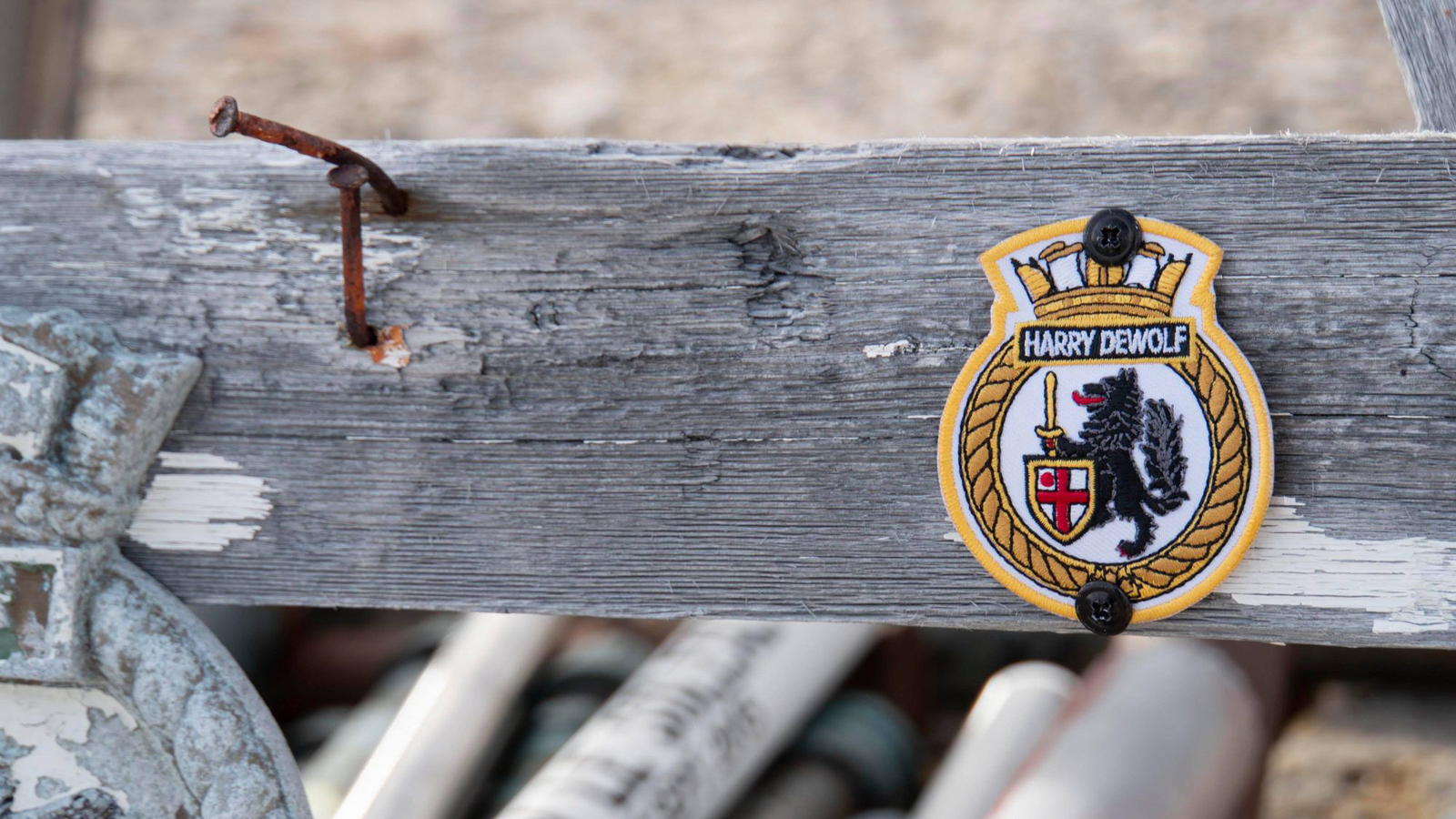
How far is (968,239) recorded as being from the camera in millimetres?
993

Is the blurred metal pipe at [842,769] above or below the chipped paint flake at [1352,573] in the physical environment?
below

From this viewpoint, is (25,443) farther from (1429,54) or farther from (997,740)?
(997,740)

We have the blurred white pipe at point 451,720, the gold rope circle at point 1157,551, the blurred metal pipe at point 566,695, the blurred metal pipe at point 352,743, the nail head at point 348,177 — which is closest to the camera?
the gold rope circle at point 1157,551

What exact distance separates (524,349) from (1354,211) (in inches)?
27.4

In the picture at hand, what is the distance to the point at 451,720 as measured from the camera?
7.14 feet

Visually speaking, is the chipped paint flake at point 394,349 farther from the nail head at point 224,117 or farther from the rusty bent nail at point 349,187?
the nail head at point 224,117

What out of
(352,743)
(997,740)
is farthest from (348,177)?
(997,740)

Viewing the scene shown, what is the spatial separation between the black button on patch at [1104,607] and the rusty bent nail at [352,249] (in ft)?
2.17

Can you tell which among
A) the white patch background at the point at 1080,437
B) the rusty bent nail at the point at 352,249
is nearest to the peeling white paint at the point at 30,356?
the rusty bent nail at the point at 352,249

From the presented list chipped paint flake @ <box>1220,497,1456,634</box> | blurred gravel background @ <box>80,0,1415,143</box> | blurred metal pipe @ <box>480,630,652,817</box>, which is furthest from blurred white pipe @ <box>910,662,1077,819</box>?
blurred gravel background @ <box>80,0,1415,143</box>

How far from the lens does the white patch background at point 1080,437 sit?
3.01 ft

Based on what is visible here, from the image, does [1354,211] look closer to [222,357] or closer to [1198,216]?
[1198,216]

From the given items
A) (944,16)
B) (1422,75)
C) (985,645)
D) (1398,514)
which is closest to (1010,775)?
(985,645)

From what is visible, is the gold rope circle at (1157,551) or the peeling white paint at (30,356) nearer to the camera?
the gold rope circle at (1157,551)
